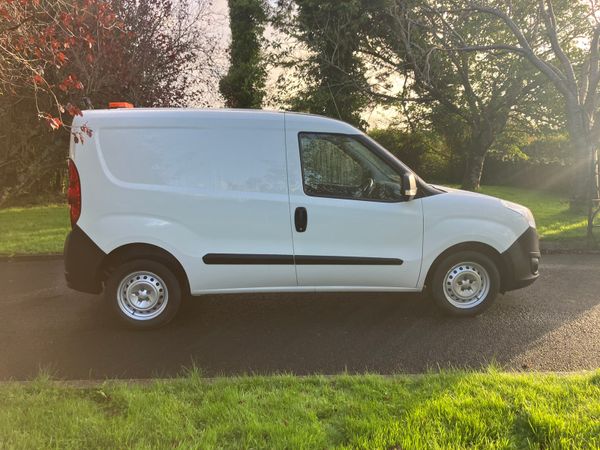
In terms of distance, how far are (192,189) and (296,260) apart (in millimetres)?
1240

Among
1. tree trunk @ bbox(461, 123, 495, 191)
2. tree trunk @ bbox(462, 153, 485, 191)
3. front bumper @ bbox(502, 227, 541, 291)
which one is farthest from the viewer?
tree trunk @ bbox(462, 153, 485, 191)

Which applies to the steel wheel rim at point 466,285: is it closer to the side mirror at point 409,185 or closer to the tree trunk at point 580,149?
the side mirror at point 409,185

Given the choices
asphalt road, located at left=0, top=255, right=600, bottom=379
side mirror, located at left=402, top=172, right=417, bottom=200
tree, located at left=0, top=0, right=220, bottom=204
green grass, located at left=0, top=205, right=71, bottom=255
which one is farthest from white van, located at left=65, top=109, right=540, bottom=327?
tree, located at left=0, top=0, right=220, bottom=204

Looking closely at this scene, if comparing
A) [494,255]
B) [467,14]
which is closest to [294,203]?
[494,255]

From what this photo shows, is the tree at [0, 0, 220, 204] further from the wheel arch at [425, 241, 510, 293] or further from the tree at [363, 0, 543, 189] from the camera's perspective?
the wheel arch at [425, 241, 510, 293]

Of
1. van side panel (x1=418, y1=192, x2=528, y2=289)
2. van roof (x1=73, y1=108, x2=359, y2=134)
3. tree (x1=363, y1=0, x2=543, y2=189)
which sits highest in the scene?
tree (x1=363, y1=0, x2=543, y2=189)

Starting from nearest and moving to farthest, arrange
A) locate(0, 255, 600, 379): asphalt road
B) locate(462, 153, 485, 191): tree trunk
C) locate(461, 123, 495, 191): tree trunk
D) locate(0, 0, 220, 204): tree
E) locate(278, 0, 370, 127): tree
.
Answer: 1. locate(0, 255, 600, 379): asphalt road
2. locate(0, 0, 220, 204): tree
3. locate(278, 0, 370, 127): tree
4. locate(461, 123, 495, 191): tree trunk
5. locate(462, 153, 485, 191): tree trunk

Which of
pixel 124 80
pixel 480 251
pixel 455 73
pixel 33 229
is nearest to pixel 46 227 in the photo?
pixel 33 229

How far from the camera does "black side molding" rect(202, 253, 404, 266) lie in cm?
475

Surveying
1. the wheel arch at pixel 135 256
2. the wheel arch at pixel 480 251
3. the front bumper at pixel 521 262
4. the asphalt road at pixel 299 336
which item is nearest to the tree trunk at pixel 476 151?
the asphalt road at pixel 299 336

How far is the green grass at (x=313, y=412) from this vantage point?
8.70 ft

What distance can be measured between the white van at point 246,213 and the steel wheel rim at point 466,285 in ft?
0.30

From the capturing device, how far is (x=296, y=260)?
479cm

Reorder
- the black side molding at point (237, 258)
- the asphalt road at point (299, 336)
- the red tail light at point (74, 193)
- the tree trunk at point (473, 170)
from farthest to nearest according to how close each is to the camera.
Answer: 1. the tree trunk at point (473, 170)
2. the black side molding at point (237, 258)
3. the red tail light at point (74, 193)
4. the asphalt road at point (299, 336)
